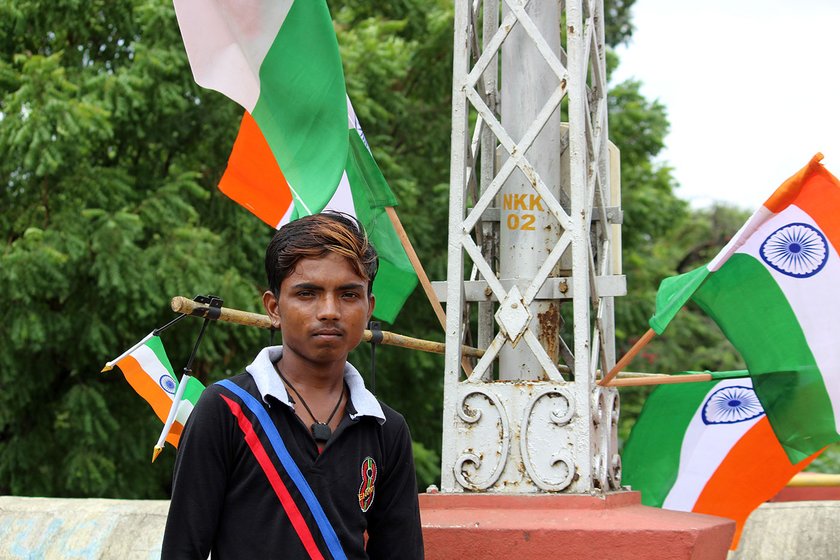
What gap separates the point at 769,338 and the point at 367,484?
2022 mm

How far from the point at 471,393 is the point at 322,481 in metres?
1.48

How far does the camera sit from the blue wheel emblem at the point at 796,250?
380cm

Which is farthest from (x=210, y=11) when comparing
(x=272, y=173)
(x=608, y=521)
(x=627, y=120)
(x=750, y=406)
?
(x=627, y=120)

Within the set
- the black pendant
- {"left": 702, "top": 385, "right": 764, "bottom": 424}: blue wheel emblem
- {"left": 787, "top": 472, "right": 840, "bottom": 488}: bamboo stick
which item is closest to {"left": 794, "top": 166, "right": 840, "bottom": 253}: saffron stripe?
{"left": 702, "top": 385, "right": 764, "bottom": 424}: blue wheel emblem

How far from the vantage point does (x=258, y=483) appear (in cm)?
219

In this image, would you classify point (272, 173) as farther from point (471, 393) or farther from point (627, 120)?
point (627, 120)

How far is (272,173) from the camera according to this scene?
4.22 metres

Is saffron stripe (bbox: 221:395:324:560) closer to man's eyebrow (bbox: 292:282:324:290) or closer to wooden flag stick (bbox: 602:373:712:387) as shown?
man's eyebrow (bbox: 292:282:324:290)

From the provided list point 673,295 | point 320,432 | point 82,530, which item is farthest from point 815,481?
point 320,432

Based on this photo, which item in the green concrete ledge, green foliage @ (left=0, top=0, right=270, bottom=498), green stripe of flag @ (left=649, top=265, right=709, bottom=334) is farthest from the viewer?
green foliage @ (left=0, top=0, right=270, bottom=498)

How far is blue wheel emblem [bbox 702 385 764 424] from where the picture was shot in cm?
454

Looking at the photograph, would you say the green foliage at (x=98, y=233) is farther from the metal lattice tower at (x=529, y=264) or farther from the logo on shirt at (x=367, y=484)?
the logo on shirt at (x=367, y=484)

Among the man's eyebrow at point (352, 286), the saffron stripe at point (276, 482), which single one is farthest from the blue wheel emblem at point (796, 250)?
the saffron stripe at point (276, 482)

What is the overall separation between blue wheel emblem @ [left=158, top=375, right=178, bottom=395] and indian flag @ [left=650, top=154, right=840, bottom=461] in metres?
1.59
